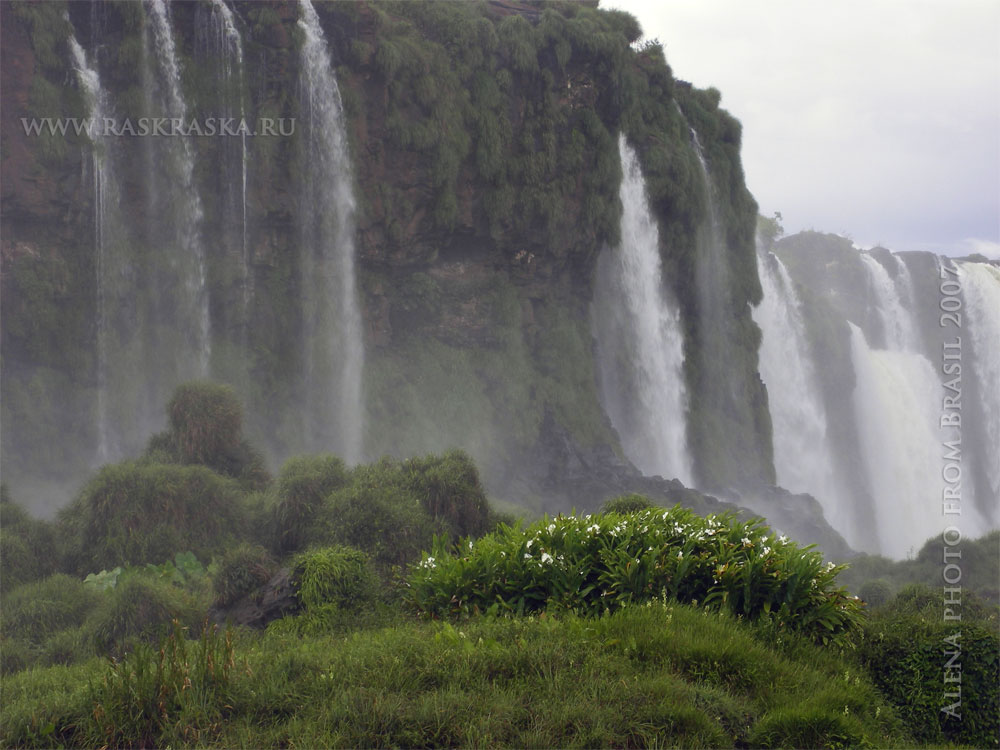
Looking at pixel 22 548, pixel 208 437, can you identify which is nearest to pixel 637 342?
pixel 208 437

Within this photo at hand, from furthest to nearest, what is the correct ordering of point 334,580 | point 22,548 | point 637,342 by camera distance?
point 637,342 < point 22,548 < point 334,580

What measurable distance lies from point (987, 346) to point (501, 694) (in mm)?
43201

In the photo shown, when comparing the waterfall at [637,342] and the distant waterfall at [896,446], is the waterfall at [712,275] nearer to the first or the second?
the waterfall at [637,342]

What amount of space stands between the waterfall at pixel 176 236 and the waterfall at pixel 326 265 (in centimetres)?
259

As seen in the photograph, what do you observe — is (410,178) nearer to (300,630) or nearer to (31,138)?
(31,138)

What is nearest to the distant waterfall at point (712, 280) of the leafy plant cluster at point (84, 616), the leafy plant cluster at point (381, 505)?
the leafy plant cluster at point (381, 505)

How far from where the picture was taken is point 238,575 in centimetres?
881

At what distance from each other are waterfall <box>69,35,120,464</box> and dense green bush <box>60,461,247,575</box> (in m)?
9.71

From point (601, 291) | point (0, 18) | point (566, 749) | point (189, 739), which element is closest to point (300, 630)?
point (189, 739)

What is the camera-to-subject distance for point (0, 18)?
1822 centimetres

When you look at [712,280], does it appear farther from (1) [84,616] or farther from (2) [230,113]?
(1) [84,616]

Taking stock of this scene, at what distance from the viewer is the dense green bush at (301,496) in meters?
10.2

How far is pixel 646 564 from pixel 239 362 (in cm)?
1716

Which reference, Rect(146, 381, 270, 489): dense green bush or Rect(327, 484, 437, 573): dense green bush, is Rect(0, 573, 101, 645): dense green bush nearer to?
Rect(327, 484, 437, 573): dense green bush
